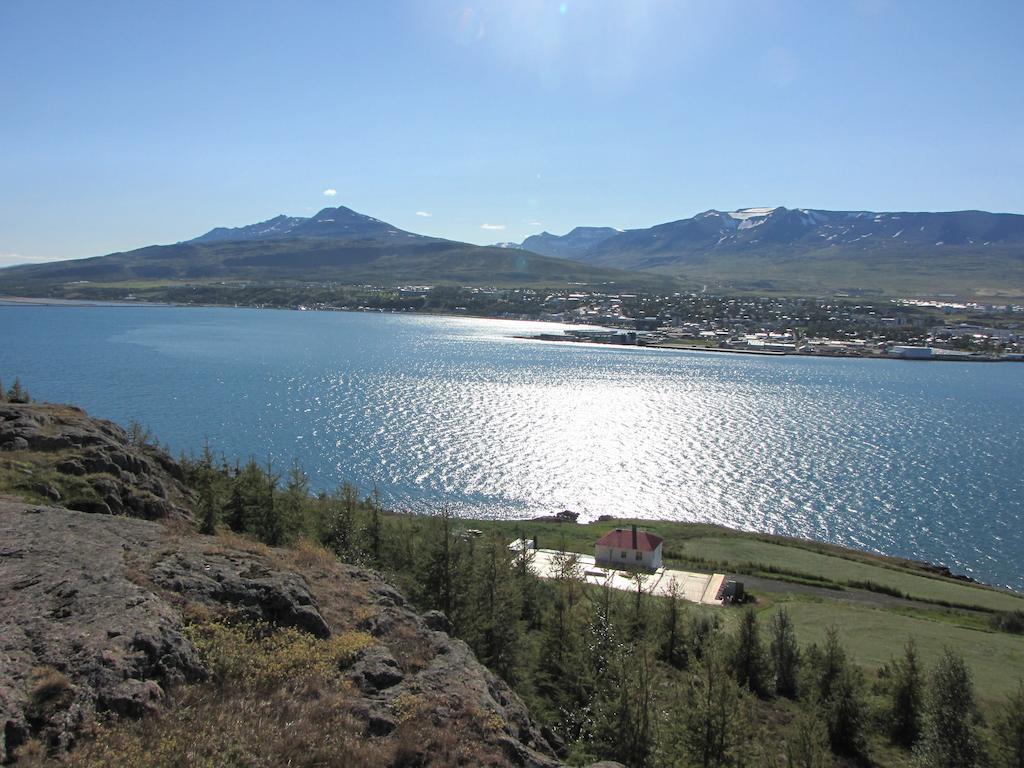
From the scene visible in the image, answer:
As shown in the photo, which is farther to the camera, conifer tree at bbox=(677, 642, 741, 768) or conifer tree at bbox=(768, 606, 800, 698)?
conifer tree at bbox=(768, 606, 800, 698)

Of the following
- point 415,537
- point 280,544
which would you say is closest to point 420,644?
point 280,544

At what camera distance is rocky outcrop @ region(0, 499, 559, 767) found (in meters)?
8.60

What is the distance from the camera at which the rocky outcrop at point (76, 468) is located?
1736cm

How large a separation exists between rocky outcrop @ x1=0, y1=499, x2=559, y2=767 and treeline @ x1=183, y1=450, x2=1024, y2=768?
3531 mm

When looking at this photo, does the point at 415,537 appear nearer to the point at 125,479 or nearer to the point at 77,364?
the point at 125,479

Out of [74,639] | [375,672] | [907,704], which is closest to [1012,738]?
[907,704]

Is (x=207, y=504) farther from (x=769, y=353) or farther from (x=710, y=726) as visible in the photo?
(x=769, y=353)

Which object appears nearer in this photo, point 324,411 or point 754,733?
point 754,733

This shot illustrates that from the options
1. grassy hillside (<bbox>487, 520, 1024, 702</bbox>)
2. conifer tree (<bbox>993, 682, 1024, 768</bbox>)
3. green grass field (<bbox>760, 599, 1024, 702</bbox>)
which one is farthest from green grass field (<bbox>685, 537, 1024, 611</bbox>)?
conifer tree (<bbox>993, 682, 1024, 768</bbox>)

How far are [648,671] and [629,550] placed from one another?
71.7 ft

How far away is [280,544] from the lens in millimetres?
22344

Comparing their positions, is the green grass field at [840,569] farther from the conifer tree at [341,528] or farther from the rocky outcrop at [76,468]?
the rocky outcrop at [76,468]

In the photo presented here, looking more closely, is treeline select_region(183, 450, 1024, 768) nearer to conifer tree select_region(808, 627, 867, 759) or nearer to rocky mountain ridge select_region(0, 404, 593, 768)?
conifer tree select_region(808, 627, 867, 759)

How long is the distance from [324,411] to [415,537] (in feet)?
164
